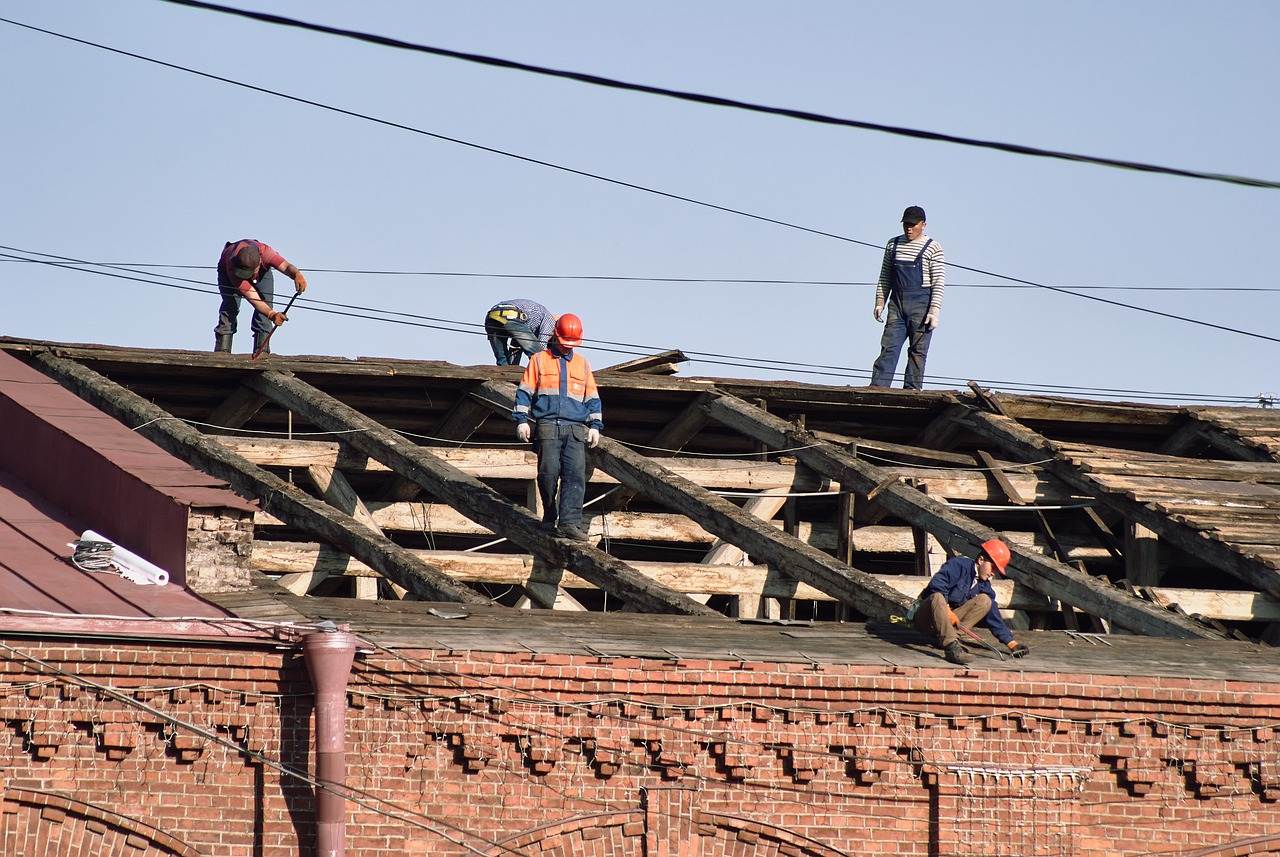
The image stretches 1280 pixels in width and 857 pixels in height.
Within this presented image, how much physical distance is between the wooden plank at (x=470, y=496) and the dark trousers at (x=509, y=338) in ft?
→ 8.91

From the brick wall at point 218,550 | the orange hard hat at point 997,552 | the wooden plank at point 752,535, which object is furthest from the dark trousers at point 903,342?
the brick wall at point 218,550

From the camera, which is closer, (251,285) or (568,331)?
(568,331)

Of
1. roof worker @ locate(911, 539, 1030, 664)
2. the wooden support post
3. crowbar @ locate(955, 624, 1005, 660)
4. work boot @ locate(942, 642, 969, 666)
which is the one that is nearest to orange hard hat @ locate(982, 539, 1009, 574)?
roof worker @ locate(911, 539, 1030, 664)

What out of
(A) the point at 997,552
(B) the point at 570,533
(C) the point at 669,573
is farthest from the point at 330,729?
(A) the point at 997,552

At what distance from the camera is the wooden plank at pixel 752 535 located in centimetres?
1276

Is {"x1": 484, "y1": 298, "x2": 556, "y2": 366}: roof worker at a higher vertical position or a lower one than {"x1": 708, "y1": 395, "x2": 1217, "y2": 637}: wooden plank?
higher

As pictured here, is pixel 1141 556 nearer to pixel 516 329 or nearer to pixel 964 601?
pixel 964 601

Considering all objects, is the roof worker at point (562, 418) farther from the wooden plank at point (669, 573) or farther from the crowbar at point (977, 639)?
the crowbar at point (977, 639)

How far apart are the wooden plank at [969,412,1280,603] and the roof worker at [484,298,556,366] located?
4468 mm

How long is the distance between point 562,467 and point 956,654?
336 centimetres

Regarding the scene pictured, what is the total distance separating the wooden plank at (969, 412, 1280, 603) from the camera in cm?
1362

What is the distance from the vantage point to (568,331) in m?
13.3

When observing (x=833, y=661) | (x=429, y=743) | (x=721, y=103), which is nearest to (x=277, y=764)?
(x=429, y=743)

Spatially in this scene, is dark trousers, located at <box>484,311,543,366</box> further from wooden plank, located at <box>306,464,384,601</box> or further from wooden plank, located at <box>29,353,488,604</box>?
wooden plank, located at <box>29,353,488,604</box>
